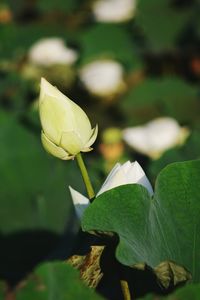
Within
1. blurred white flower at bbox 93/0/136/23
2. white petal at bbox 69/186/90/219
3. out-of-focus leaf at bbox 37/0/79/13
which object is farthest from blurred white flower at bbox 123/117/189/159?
white petal at bbox 69/186/90/219

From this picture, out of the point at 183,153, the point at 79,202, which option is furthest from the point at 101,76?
the point at 79,202

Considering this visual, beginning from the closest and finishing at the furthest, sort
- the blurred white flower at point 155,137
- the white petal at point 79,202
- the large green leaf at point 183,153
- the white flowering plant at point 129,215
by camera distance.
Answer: the white flowering plant at point 129,215, the white petal at point 79,202, the large green leaf at point 183,153, the blurred white flower at point 155,137

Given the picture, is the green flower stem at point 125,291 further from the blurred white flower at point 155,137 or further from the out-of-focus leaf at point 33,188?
the blurred white flower at point 155,137

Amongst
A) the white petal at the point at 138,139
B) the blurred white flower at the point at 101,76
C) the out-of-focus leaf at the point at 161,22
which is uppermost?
the white petal at the point at 138,139

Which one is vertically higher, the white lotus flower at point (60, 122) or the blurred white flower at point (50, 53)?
the white lotus flower at point (60, 122)

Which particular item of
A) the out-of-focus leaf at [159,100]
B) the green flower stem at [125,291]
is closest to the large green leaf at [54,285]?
the green flower stem at [125,291]

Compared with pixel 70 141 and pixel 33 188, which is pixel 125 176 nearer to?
pixel 70 141
